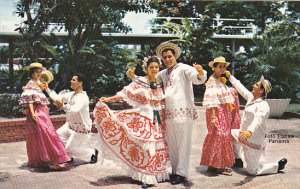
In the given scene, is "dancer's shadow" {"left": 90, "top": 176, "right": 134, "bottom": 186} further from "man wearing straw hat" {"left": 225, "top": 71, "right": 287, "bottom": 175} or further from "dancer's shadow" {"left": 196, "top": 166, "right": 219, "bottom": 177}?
"man wearing straw hat" {"left": 225, "top": 71, "right": 287, "bottom": 175}

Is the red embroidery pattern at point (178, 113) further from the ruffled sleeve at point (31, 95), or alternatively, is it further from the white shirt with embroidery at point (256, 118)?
the ruffled sleeve at point (31, 95)

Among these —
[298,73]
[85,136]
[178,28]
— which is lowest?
[85,136]

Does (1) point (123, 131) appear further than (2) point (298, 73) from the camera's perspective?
No

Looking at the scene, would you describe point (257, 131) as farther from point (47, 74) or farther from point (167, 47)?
point (47, 74)

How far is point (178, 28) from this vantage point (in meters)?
14.0

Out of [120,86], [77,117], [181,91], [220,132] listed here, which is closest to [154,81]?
[181,91]

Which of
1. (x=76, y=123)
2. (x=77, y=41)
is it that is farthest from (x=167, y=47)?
(x=77, y=41)

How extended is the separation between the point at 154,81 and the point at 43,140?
1664 mm

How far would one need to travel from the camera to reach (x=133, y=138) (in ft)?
14.9

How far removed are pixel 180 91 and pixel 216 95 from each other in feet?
1.98

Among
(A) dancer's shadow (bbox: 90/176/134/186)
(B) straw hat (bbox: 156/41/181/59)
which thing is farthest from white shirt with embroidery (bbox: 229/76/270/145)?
(A) dancer's shadow (bbox: 90/176/134/186)

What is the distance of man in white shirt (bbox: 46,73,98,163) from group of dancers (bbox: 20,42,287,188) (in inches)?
0.5

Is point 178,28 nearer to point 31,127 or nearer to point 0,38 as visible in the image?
point 0,38

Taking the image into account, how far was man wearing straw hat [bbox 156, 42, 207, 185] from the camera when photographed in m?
4.59
